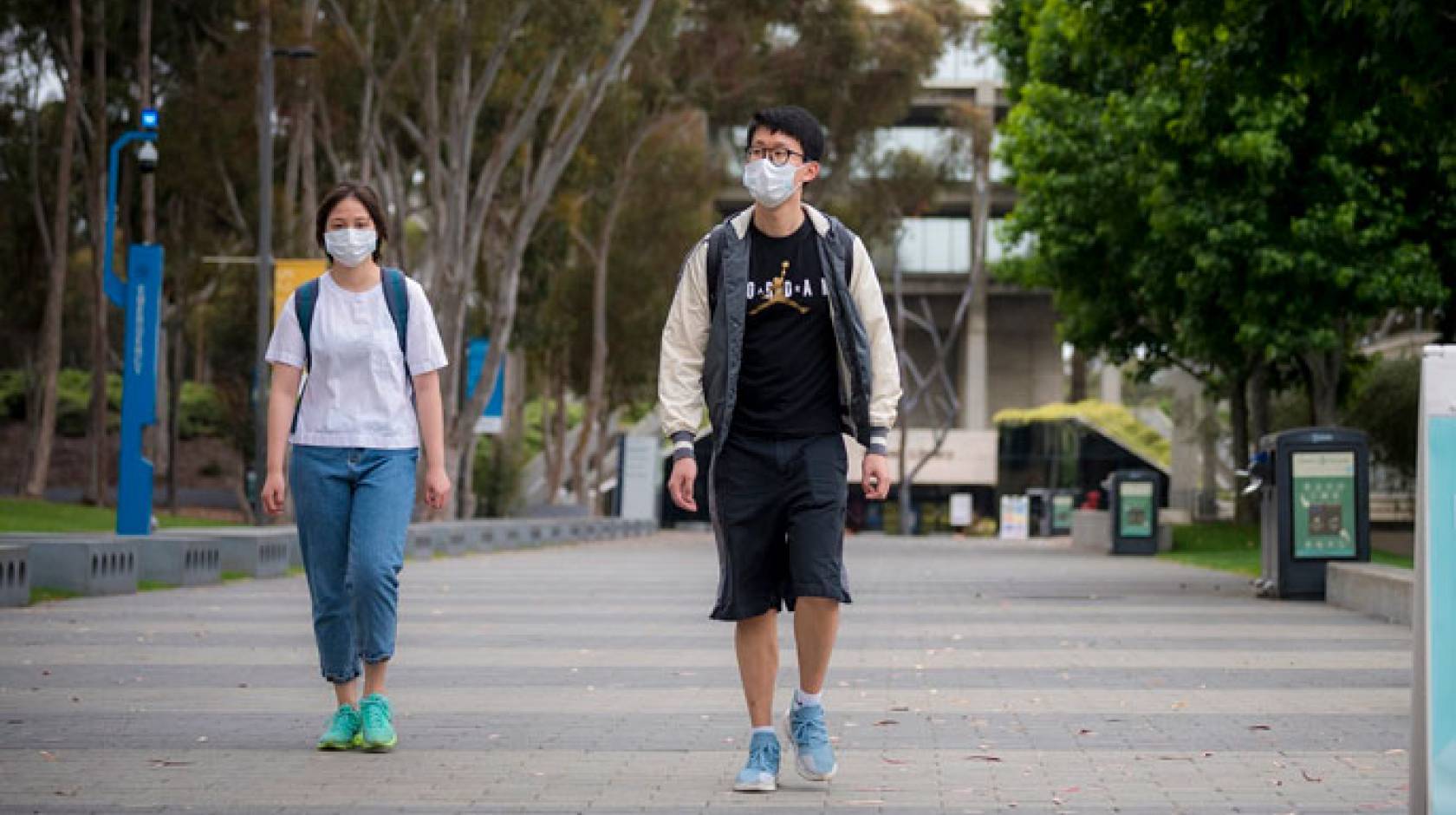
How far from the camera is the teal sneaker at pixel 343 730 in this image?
24.6 feet

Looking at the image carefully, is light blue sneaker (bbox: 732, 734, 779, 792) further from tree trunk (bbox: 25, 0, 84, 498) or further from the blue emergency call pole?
tree trunk (bbox: 25, 0, 84, 498)

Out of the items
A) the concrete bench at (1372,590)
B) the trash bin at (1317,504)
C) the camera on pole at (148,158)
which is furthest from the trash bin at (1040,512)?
the concrete bench at (1372,590)

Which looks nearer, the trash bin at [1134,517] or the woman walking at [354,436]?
the woman walking at [354,436]

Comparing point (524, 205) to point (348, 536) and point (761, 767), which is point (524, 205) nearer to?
point (348, 536)

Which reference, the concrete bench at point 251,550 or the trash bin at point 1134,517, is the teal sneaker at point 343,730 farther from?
the trash bin at point 1134,517

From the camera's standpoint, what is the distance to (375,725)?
7430 mm

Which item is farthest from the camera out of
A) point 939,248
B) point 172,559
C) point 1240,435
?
point 939,248

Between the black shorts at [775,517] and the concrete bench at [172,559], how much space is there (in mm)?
11790

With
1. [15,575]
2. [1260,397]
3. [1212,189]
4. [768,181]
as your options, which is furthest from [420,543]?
[768,181]

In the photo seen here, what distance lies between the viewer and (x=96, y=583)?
53.7 feet

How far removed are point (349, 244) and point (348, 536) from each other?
0.95 metres

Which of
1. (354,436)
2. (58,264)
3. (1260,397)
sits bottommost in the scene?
(354,436)

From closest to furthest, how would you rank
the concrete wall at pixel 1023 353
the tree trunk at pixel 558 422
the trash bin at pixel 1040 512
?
the tree trunk at pixel 558 422 < the trash bin at pixel 1040 512 < the concrete wall at pixel 1023 353

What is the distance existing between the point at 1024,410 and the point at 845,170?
31.2 metres
